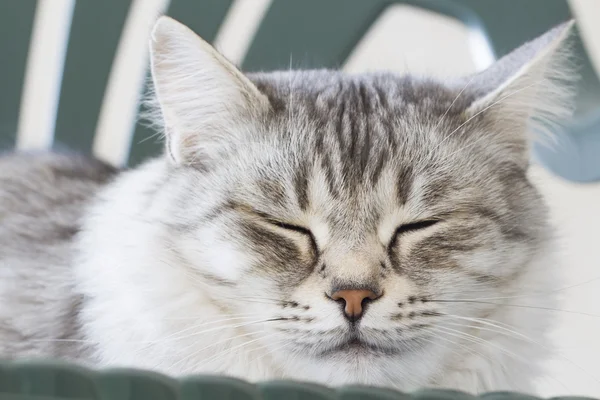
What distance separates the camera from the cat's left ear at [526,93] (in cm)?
109

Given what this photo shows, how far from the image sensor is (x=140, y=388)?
0.53 m

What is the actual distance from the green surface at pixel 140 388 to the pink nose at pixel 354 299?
13.0 inches

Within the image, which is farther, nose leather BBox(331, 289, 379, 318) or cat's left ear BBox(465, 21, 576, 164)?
cat's left ear BBox(465, 21, 576, 164)

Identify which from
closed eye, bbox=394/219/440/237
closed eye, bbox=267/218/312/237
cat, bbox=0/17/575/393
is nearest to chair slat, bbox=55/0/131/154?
cat, bbox=0/17/575/393

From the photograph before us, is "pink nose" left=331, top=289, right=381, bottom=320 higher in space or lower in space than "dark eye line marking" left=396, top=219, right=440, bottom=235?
lower

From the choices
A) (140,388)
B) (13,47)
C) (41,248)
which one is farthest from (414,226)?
(13,47)

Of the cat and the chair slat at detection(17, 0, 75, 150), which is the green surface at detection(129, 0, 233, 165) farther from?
the cat

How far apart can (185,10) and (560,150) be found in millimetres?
932

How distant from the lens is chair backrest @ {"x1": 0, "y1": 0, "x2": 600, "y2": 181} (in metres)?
1.69

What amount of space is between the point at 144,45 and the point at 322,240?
1151 millimetres

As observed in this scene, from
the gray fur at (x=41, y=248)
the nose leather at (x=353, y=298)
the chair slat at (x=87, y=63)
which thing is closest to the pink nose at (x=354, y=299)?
the nose leather at (x=353, y=298)

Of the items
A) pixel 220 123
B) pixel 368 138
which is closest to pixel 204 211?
pixel 220 123

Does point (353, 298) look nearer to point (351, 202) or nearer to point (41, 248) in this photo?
point (351, 202)

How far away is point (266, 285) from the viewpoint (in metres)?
0.98
